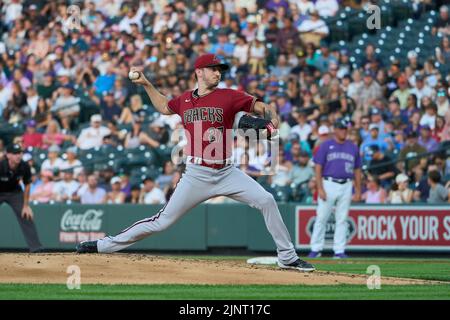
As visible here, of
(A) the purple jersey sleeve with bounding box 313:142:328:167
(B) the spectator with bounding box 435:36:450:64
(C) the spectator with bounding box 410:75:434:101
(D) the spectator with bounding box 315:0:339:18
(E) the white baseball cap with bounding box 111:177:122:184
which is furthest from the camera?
(D) the spectator with bounding box 315:0:339:18

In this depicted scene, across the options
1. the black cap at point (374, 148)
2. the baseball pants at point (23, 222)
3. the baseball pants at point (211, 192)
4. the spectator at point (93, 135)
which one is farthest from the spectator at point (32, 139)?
the baseball pants at point (211, 192)

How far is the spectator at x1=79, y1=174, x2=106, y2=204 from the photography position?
2069 cm

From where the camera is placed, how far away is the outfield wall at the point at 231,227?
17.9m

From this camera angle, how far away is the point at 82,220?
66.9 feet

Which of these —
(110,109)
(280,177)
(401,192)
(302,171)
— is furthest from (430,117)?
(110,109)

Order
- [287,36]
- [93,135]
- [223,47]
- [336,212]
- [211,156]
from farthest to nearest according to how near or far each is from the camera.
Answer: [223,47]
[287,36]
[93,135]
[336,212]
[211,156]

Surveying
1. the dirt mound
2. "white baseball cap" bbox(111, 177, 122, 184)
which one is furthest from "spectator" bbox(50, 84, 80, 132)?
the dirt mound

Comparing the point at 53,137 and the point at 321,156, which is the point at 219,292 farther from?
the point at 53,137

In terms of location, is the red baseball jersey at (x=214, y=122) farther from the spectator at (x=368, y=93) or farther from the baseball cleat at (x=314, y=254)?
the spectator at (x=368, y=93)

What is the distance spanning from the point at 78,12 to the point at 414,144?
32.9ft

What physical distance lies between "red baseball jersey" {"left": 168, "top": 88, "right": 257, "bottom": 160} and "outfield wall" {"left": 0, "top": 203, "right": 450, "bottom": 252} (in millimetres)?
7569

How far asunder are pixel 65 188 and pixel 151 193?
199 cm

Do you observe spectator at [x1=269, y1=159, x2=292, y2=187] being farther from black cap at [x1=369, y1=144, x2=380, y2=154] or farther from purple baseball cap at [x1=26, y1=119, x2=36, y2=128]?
purple baseball cap at [x1=26, y1=119, x2=36, y2=128]
